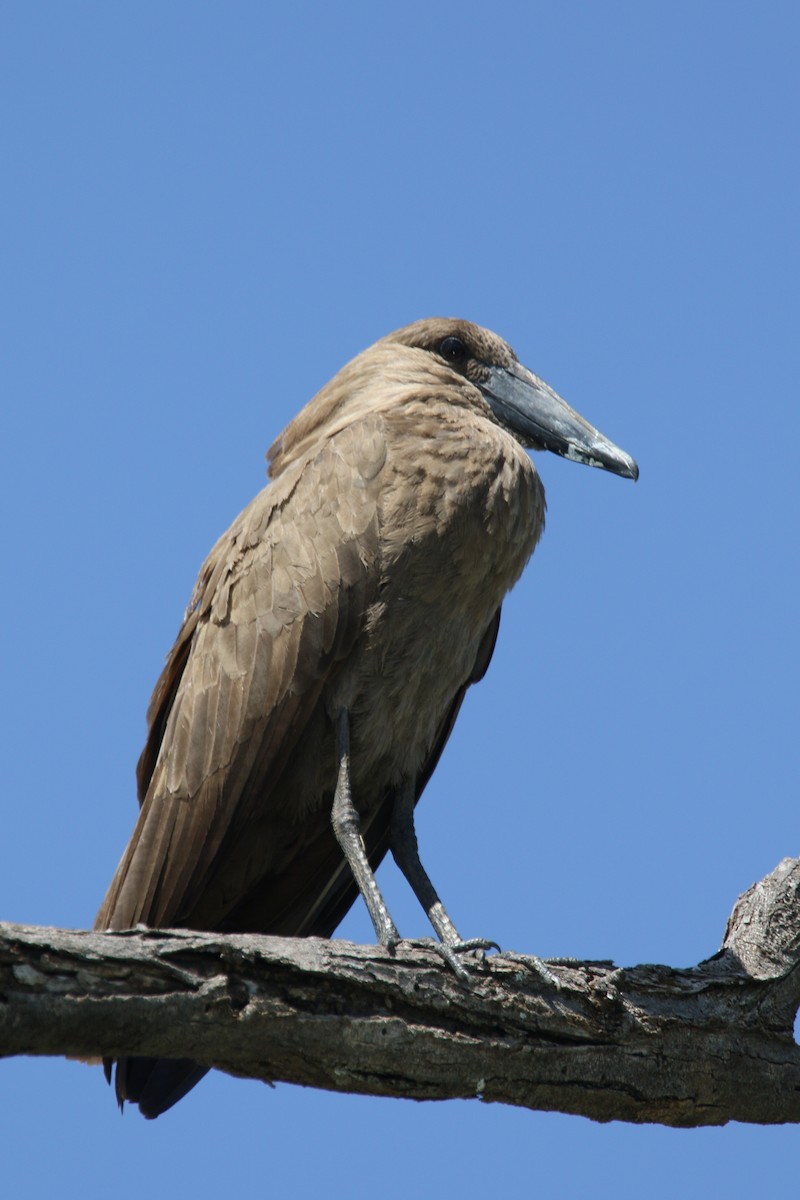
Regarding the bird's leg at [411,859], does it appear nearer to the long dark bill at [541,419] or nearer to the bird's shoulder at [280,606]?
the bird's shoulder at [280,606]

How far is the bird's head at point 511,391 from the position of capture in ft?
20.3

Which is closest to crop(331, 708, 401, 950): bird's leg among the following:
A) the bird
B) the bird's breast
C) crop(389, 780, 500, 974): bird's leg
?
the bird

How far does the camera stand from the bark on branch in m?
3.63

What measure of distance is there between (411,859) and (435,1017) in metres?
1.57

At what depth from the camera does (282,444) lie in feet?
20.8

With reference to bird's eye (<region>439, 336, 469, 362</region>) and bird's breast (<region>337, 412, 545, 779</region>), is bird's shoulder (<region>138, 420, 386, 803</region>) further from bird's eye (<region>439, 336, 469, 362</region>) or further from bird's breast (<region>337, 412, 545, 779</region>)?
bird's eye (<region>439, 336, 469, 362</region>)

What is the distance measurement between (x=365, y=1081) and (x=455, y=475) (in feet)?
7.79

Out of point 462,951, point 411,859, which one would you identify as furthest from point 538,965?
point 411,859

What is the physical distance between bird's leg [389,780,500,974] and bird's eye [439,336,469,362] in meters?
2.00

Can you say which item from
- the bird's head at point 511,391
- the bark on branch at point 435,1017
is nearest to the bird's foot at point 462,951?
the bark on branch at point 435,1017

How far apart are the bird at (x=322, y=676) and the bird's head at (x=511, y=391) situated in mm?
346

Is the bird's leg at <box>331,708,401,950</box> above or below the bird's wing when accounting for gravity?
below

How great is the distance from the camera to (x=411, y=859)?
5.74m

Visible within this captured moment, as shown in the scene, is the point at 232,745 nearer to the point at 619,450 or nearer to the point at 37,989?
the point at 37,989
